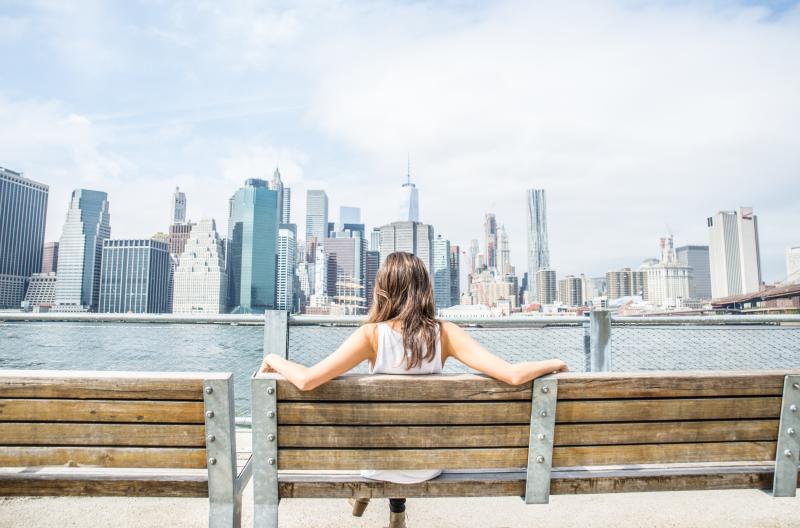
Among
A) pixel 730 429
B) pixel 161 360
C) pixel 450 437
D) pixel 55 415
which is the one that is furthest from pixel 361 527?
pixel 161 360

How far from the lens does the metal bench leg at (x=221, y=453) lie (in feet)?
6.27

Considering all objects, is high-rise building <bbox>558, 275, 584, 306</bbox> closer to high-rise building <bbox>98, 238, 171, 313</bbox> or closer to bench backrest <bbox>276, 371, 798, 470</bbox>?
high-rise building <bbox>98, 238, 171, 313</bbox>

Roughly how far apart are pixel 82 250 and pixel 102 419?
17170 centimetres

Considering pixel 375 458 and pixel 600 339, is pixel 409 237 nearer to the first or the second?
pixel 600 339

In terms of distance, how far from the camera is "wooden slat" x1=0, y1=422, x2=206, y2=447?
6.37ft

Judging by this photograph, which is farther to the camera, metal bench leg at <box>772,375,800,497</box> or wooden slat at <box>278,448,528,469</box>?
metal bench leg at <box>772,375,800,497</box>

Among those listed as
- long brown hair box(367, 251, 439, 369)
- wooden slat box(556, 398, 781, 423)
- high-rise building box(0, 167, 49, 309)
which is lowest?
wooden slat box(556, 398, 781, 423)

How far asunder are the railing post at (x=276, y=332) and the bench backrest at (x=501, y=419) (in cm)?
200

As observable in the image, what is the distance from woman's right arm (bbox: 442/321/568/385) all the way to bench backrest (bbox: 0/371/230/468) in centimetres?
96

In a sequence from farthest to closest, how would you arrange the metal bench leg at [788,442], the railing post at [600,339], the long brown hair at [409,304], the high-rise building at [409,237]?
the high-rise building at [409,237], the railing post at [600,339], the long brown hair at [409,304], the metal bench leg at [788,442]

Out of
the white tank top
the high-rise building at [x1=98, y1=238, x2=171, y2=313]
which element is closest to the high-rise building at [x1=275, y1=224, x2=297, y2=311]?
the high-rise building at [x1=98, y1=238, x2=171, y2=313]

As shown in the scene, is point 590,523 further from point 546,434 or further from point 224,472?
point 224,472

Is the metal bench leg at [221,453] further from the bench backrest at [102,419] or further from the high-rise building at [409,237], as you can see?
the high-rise building at [409,237]

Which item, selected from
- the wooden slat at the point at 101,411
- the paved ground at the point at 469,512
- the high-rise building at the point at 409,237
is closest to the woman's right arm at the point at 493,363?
the wooden slat at the point at 101,411
